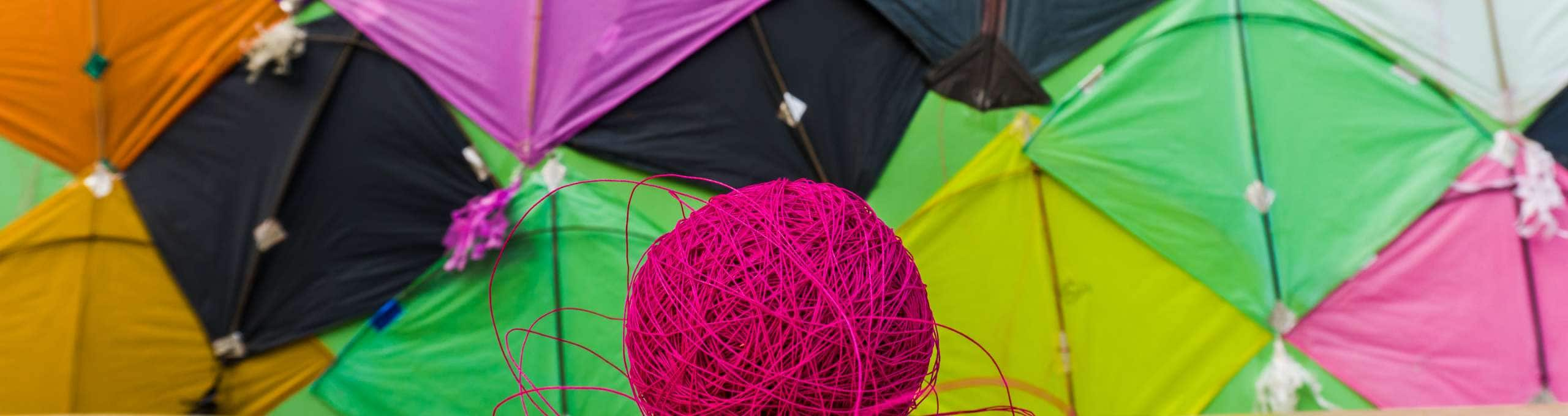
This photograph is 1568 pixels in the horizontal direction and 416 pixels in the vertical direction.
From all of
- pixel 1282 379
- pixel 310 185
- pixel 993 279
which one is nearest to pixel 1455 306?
pixel 1282 379

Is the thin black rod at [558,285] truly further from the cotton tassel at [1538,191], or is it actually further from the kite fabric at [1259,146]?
the cotton tassel at [1538,191]

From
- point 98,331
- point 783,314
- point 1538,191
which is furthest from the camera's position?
point 98,331

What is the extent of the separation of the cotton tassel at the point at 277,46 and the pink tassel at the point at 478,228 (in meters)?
0.62

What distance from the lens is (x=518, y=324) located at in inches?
101

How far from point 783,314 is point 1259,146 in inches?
71.6

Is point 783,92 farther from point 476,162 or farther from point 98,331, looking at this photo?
point 98,331

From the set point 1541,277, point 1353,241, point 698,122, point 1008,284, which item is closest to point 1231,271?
point 1353,241

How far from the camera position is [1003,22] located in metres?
2.60

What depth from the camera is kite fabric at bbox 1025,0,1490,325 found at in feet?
8.14

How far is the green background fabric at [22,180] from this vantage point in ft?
8.35

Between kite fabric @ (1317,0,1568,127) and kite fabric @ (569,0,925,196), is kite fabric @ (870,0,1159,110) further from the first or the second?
kite fabric @ (1317,0,1568,127)

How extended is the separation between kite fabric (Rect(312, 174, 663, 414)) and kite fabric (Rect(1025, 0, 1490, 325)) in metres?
1.22

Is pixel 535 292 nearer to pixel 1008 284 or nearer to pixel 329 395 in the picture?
pixel 329 395

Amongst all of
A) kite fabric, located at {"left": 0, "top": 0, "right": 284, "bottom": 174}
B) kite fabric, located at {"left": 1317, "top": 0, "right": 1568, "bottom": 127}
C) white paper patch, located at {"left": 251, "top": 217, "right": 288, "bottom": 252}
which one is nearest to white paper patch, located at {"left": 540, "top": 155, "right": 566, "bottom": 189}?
white paper patch, located at {"left": 251, "top": 217, "right": 288, "bottom": 252}
